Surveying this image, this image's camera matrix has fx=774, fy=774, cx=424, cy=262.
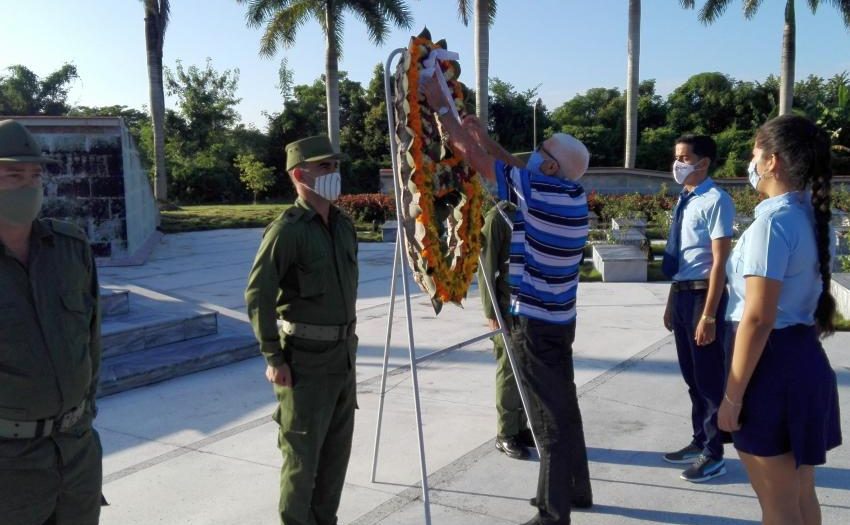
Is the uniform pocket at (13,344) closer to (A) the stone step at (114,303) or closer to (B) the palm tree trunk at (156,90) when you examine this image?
(A) the stone step at (114,303)

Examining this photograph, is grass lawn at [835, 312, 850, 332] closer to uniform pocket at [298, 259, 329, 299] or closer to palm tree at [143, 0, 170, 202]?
uniform pocket at [298, 259, 329, 299]

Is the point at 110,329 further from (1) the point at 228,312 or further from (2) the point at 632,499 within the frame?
(2) the point at 632,499

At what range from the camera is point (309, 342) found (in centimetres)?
329

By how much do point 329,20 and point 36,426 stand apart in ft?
80.0

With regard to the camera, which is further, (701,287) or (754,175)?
(701,287)

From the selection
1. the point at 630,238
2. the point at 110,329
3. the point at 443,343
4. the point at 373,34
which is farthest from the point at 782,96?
the point at 110,329

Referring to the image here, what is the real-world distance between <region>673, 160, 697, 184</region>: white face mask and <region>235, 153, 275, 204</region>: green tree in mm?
30364

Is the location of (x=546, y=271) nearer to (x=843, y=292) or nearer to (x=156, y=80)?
(x=843, y=292)

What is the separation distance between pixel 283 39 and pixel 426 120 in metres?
23.8

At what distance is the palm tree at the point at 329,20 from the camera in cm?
2497

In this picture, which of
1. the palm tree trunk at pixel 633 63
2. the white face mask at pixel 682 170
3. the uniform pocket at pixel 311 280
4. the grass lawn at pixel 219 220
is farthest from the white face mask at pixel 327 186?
the palm tree trunk at pixel 633 63

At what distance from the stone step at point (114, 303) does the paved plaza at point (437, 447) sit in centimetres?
Result: 139

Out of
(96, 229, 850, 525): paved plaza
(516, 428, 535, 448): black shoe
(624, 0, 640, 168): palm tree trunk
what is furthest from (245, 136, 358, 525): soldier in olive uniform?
(624, 0, 640, 168): palm tree trunk

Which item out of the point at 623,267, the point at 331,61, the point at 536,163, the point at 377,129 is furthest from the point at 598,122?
the point at 536,163
